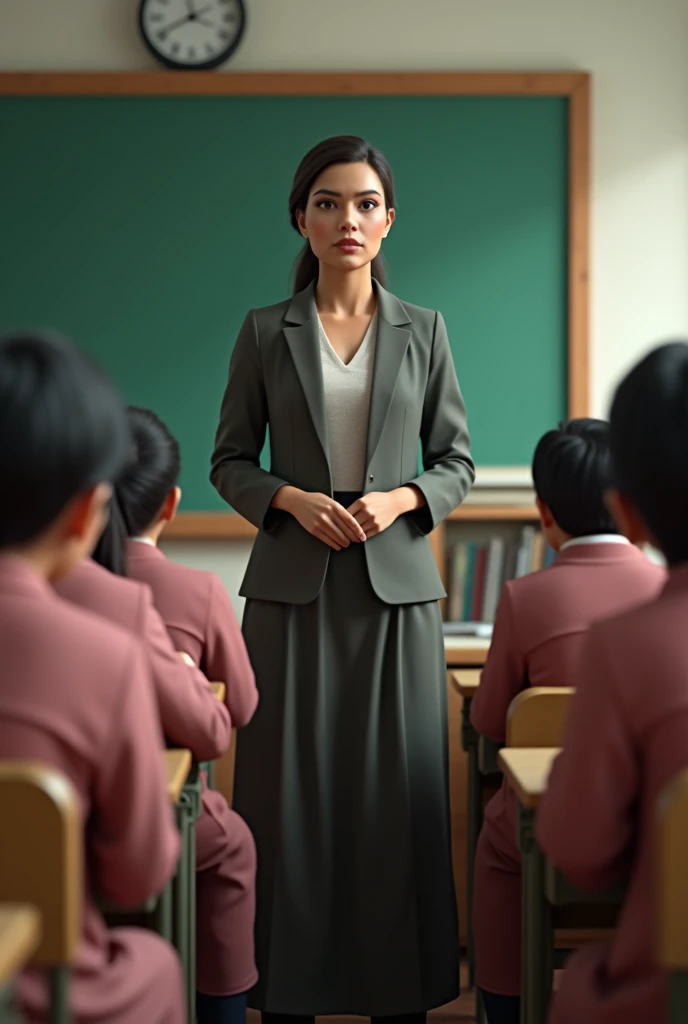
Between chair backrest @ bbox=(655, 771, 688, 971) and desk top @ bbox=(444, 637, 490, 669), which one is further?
desk top @ bbox=(444, 637, 490, 669)

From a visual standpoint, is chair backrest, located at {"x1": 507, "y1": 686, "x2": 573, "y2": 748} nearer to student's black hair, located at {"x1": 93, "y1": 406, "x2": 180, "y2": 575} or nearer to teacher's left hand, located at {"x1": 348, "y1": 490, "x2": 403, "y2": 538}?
teacher's left hand, located at {"x1": 348, "y1": 490, "x2": 403, "y2": 538}

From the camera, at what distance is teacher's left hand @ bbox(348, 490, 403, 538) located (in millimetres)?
2189

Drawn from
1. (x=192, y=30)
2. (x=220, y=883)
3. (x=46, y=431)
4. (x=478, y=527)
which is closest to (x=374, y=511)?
(x=220, y=883)

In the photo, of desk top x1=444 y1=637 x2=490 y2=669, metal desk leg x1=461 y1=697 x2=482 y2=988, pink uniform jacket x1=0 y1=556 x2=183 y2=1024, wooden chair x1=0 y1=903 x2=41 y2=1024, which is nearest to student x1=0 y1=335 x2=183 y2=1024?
pink uniform jacket x1=0 y1=556 x2=183 y2=1024

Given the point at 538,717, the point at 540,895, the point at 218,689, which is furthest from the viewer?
the point at 218,689

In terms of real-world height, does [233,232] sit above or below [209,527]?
above

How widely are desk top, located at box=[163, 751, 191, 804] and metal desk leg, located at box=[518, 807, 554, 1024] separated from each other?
1.42 ft

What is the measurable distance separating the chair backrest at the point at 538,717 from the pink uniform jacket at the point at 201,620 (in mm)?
494

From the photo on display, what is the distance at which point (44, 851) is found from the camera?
1.01 metres

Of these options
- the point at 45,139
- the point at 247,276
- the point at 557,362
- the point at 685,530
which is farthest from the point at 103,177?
the point at 685,530

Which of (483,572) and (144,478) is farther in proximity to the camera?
(483,572)

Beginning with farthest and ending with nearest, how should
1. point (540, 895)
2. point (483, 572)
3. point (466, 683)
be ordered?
point (483, 572) → point (466, 683) → point (540, 895)

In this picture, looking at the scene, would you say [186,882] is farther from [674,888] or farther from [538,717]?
[674,888]

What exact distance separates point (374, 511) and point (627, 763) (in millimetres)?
1071
